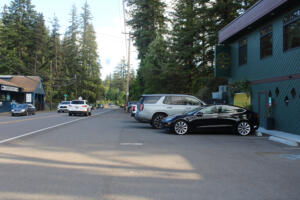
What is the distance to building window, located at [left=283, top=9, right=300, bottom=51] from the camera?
574 inches

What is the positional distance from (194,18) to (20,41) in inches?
1841

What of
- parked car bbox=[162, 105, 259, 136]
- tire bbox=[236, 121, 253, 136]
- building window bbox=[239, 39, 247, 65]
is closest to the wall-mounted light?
parked car bbox=[162, 105, 259, 136]

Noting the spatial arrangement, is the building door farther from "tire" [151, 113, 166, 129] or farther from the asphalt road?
the asphalt road

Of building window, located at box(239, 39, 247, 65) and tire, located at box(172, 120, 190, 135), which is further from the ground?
building window, located at box(239, 39, 247, 65)

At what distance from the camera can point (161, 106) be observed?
695 inches

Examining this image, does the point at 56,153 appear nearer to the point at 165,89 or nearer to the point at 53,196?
the point at 53,196

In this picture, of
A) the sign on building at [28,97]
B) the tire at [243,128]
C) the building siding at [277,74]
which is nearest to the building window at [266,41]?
the building siding at [277,74]

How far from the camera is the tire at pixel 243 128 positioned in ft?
48.1

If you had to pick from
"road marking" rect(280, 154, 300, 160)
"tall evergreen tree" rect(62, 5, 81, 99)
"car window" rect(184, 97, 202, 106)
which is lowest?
"road marking" rect(280, 154, 300, 160)

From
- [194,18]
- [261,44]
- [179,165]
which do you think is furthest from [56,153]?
[194,18]

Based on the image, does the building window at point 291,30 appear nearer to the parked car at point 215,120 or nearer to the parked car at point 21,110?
the parked car at point 215,120

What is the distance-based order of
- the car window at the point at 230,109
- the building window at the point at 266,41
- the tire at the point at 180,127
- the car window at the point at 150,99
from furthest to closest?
the car window at the point at 150,99
the building window at the point at 266,41
the car window at the point at 230,109
the tire at the point at 180,127

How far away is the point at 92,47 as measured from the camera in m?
80.3

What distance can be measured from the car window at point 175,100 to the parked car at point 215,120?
3.15 meters
